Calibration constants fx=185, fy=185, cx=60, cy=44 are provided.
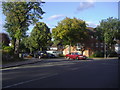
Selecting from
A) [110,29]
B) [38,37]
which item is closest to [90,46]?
[110,29]

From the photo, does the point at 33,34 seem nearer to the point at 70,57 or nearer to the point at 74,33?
the point at 74,33

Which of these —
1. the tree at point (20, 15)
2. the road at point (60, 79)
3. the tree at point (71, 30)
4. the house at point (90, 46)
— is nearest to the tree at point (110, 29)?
the tree at point (71, 30)

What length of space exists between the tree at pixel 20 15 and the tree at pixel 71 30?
18.5m

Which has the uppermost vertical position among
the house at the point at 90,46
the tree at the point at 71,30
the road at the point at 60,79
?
the tree at the point at 71,30

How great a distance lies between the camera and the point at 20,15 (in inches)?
1275

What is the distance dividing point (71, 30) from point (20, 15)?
21.7 meters

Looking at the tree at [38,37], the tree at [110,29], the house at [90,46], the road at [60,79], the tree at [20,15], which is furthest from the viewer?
the tree at [38,37]

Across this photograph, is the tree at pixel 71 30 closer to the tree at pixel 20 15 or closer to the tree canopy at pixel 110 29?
the tree canopy at pixel 110 29

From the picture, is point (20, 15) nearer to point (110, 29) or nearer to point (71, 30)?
Result: point (71, 30)

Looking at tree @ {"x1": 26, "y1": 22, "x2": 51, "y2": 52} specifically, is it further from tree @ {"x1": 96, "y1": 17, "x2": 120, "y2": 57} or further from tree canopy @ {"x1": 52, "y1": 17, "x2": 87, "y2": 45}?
tree @ {"x1": 96, "y1": 17, "x2": 120, "y2": 57}

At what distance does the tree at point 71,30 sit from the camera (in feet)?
169

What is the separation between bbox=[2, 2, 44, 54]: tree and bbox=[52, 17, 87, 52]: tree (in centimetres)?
1849

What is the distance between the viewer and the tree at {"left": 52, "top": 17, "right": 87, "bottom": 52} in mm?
51406

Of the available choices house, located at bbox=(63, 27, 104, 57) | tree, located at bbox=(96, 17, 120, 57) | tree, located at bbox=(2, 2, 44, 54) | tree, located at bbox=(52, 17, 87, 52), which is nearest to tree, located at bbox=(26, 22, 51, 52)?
tree, located at bbox=(52, 17, 87, 52)
